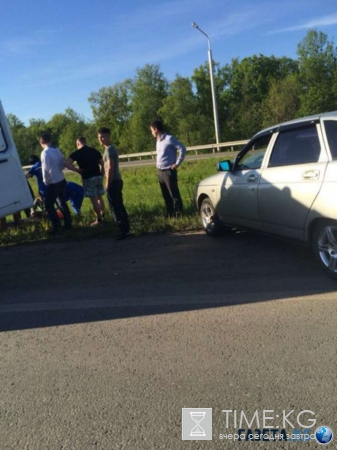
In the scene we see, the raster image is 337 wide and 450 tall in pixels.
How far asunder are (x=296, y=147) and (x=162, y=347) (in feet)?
9.83

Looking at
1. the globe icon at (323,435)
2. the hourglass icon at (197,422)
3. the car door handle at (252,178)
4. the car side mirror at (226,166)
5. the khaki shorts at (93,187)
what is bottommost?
the globe icon at (323,435)

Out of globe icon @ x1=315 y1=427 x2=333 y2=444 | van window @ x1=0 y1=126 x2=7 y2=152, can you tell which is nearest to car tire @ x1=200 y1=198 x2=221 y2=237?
van window @ x1=0 y1=126 x2=7 y2=152

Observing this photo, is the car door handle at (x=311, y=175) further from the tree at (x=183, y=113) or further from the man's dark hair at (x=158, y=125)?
the tree at (x=183, y=113)

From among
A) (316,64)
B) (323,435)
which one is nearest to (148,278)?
(323,435)

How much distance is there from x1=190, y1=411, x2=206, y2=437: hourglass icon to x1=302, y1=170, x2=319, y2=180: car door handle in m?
3.01

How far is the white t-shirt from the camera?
8.78 m

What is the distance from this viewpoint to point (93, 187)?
30.2ft

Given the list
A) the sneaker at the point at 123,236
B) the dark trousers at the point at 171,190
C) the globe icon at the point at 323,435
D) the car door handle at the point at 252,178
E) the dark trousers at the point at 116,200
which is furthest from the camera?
the dark trousers at the point at 171,190

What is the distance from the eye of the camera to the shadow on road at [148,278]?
190 inches

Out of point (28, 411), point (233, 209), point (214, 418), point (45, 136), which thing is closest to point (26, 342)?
point (28, 411)

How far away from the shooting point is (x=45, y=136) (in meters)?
9.07

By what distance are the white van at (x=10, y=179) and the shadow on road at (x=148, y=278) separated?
0.99 metres

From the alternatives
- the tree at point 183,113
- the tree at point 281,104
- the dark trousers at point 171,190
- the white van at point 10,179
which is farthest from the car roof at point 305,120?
the tree at point 183,113

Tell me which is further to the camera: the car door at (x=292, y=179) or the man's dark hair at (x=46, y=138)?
the man's dark hair at (x=46, y=138)
